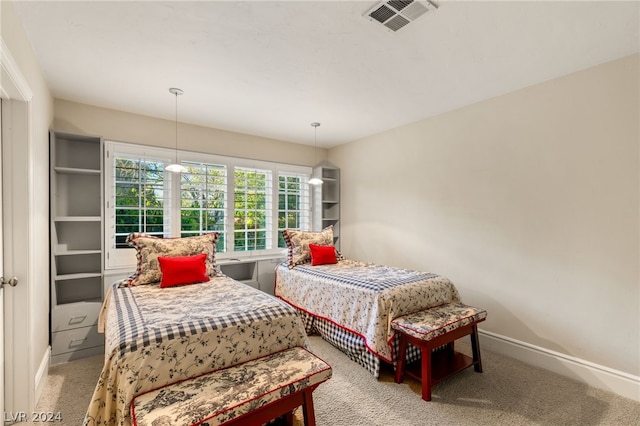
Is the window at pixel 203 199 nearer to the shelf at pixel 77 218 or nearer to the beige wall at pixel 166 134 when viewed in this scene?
the beige wall at pixel 166 134

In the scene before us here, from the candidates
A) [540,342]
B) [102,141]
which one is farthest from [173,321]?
[540,342]

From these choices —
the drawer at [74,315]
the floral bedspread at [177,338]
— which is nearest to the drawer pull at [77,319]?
the drawer at [74,315]

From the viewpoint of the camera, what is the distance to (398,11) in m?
1.77

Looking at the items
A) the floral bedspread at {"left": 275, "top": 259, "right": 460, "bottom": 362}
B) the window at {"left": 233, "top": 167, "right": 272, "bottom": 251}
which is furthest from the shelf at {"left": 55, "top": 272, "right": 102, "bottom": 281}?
the floral bedspread at {"left": 275, "top": 259, "right": 460, "bottom": 362}

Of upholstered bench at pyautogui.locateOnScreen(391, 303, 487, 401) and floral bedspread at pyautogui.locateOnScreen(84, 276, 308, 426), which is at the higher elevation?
→ floral bedspread at pyautogui.locateOnScreen(84, 276, 308, 426)

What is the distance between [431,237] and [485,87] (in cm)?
166

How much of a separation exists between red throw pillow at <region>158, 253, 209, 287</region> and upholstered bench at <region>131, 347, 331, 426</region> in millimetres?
1226

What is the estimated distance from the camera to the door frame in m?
1.88

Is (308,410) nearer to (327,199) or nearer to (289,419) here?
(289,419)

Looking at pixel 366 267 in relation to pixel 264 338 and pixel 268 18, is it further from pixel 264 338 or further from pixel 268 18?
pixel 268 18

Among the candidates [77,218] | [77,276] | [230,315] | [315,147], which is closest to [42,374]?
[77,276]

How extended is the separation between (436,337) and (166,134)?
3606mm

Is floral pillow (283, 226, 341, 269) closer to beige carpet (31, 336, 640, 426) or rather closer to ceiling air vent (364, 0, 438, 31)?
beige carpet (31, 336, 640, 426)

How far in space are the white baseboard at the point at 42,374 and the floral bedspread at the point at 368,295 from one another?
2176 mm
